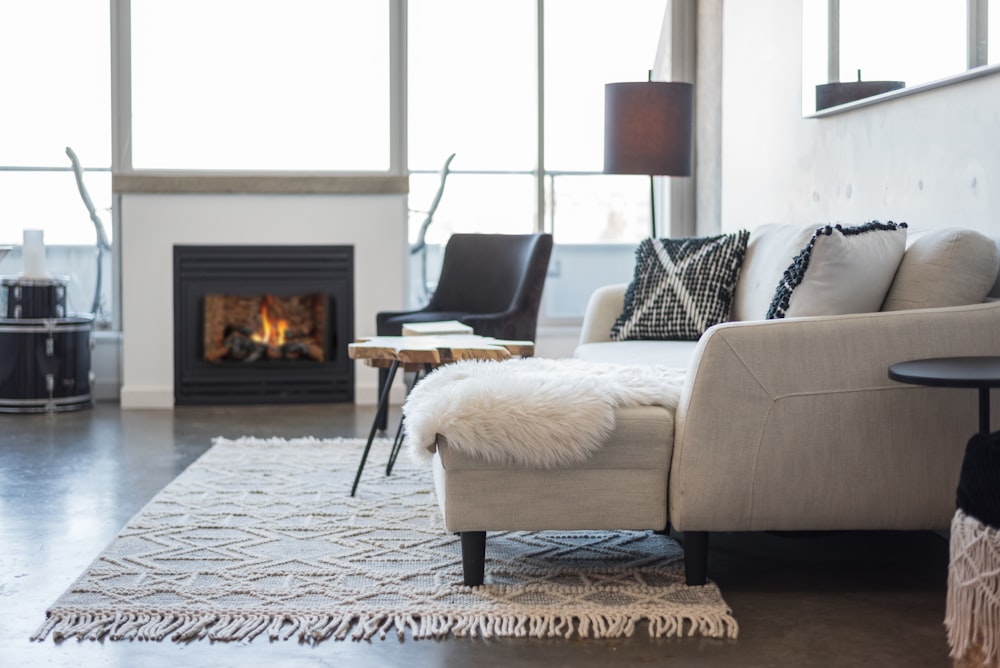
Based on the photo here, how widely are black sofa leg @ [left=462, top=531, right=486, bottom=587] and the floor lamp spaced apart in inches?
114

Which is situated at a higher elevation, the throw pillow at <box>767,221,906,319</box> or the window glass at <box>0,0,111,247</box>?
the window glass at <box>0,0,111,247</box>

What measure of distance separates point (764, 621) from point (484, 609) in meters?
0.57

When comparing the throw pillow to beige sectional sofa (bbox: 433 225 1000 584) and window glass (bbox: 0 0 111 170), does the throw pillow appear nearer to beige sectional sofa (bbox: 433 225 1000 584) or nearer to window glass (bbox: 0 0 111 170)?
beige sectional sofa (bbox: 433 225 1000 584)

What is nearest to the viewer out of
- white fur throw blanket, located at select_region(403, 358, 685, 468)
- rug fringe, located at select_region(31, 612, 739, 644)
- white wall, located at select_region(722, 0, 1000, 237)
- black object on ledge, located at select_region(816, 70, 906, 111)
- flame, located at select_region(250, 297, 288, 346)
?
rug fringe, located at select_region(31, 612, 739, 644)

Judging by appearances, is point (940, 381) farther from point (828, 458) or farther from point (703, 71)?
point (703, 71)

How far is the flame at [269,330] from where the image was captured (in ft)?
19.6

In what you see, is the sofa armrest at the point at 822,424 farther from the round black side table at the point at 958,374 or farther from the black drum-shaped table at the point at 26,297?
the black drum-shaped table at the point at 26,297

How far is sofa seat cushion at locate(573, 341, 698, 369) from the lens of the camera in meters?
3.46

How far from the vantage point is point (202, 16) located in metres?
6.10

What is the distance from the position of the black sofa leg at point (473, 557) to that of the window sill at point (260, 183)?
3.61 metres


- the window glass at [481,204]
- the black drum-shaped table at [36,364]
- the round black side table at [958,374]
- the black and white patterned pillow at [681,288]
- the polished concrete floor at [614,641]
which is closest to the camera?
the round black side table at [958,374]

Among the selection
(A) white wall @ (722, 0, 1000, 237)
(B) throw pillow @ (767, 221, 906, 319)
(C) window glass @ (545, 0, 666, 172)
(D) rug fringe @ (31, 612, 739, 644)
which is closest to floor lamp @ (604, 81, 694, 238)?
(A) white wall @ (722, 0, 1000, 237)

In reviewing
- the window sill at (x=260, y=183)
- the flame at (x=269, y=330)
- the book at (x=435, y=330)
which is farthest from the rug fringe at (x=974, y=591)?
the flame at (x=269, y=330)

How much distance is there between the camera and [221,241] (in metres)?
5.92
